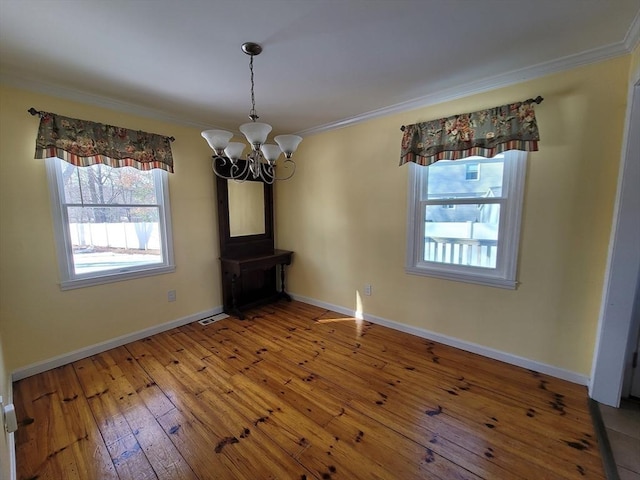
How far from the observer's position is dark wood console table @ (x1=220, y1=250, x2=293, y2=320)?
3.46m

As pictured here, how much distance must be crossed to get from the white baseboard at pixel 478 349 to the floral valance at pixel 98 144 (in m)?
2.75

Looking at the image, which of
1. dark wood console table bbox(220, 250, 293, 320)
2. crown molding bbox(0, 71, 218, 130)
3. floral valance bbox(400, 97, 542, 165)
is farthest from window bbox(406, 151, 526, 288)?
crown molding bbox(0, 71, 218, 130)

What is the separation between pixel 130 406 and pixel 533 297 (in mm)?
3224

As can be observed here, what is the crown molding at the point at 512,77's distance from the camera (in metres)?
1.80

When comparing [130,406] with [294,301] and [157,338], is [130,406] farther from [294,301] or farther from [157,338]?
[294,301]

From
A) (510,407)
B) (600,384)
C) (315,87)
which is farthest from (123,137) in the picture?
(600,384)

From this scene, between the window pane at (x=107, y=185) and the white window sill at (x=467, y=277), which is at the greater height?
the window pane at (x=107, y=185)

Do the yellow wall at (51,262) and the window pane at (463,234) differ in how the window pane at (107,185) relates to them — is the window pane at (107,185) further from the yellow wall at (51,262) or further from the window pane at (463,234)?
the window pane at (463,234)

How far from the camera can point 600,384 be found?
75.3 inches

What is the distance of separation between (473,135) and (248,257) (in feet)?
Answer: 9.42

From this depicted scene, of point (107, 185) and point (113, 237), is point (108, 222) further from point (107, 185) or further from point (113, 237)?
point (107, 185)

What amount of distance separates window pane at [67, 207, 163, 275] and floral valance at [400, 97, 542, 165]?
279cm

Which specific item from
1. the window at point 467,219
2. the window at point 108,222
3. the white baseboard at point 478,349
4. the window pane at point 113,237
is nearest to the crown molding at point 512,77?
the window at point 467,219

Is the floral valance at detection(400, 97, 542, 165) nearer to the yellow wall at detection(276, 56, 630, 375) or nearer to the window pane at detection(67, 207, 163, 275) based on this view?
the yellow wall at detection(276, 56, 630, 375)
